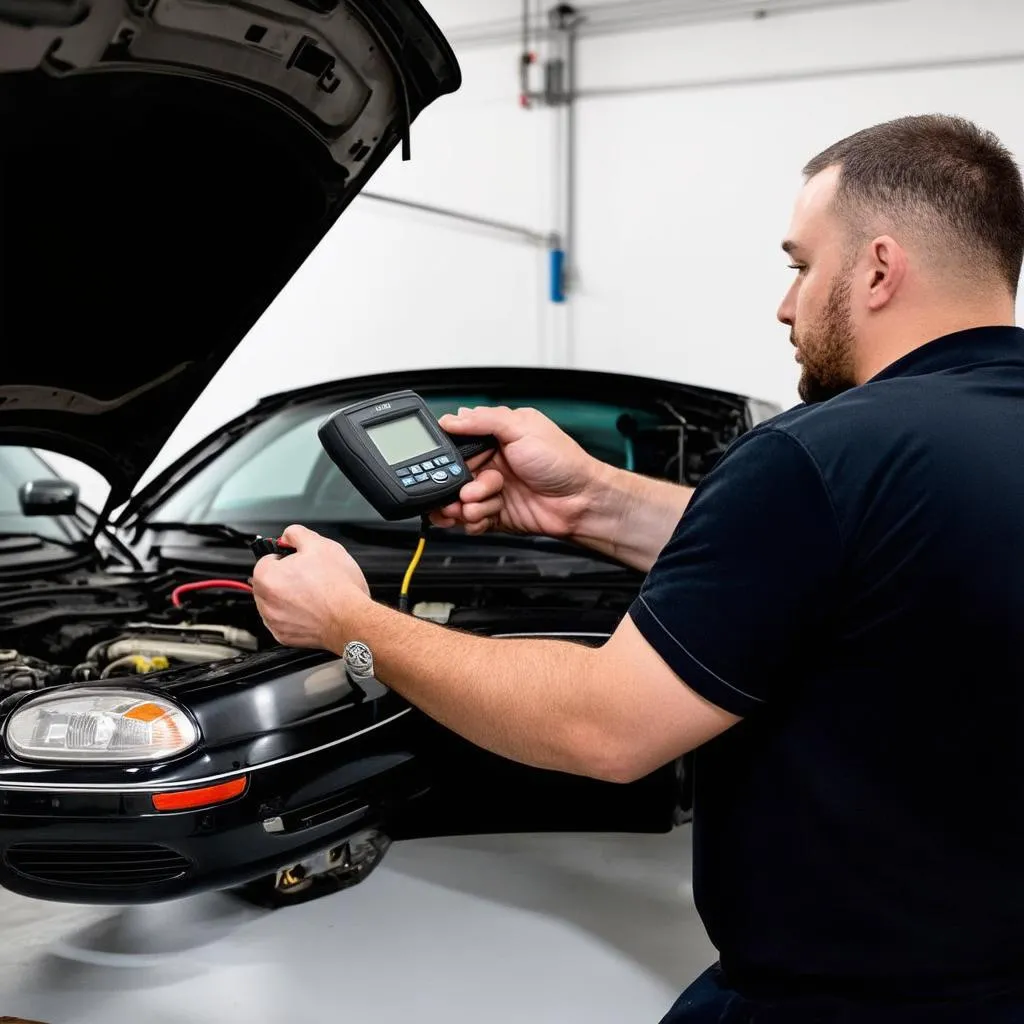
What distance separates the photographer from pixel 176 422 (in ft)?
6.51

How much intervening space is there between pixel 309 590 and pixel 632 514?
25.4 inches

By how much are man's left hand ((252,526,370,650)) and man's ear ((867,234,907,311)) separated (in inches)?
27.2

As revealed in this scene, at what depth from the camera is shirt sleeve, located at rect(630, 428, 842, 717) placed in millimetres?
1042

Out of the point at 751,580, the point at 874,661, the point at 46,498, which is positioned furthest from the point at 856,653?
the point at 46,498

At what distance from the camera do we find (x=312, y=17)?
1472 millimetres

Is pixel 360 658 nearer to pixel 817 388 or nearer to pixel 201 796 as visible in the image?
pixel 201 796

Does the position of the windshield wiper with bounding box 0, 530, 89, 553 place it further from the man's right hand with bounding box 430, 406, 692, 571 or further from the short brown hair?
the short brown hair

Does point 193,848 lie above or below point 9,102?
below

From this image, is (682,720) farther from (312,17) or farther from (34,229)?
(34,229)

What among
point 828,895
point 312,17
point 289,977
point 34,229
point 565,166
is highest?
point 565,166

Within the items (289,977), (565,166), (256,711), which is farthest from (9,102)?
(565,166)

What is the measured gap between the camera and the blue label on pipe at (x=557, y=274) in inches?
263

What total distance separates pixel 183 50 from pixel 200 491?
1538 mm

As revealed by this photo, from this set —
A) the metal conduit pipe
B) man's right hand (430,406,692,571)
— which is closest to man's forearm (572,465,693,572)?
man's right hand (430,406,692,571)
